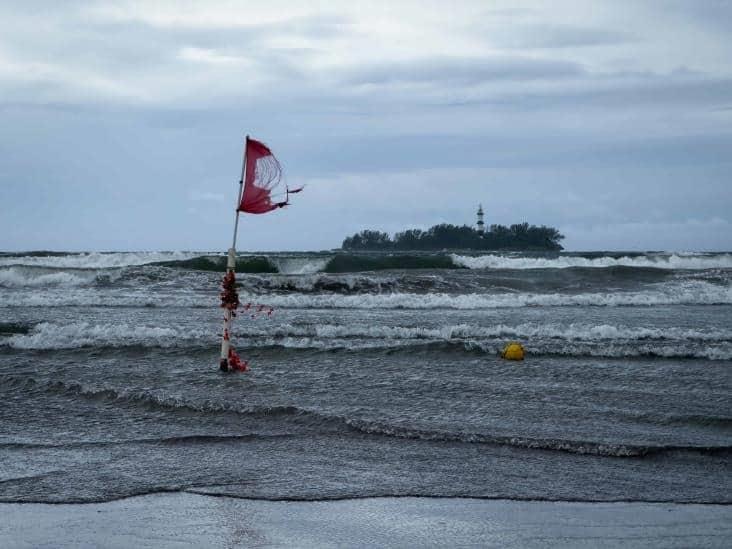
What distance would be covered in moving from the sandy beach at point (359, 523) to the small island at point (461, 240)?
7778 cm

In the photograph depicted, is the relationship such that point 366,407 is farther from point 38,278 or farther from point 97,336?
point 38,278

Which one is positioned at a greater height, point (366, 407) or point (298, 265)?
point (298, 265)

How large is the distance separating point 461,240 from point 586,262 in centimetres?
3493

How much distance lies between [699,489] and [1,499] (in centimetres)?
491

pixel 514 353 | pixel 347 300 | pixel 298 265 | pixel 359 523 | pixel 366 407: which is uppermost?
pixel 298 265

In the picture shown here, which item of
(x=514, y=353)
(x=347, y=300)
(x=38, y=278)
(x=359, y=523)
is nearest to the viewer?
(x=359, y=523)

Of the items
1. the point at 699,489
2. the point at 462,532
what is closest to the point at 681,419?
the point at 699,489

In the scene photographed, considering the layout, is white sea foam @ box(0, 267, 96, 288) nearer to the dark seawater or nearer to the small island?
the dark seawater

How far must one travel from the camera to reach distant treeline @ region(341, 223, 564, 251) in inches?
3307

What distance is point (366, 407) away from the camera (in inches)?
351

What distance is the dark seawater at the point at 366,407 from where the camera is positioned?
630 centimetres

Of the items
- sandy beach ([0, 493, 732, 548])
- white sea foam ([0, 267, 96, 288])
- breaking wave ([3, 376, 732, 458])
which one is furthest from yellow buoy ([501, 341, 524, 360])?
white sea foam ([0, 267, 96, 288])

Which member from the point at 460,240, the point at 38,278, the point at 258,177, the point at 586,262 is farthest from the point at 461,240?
the point at 258,177

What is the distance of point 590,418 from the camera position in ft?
27.7
